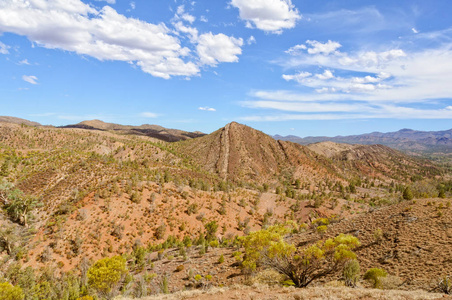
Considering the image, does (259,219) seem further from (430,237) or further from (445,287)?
(445,287)

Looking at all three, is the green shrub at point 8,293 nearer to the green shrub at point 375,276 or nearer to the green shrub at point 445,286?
the green shrub at point 375,276

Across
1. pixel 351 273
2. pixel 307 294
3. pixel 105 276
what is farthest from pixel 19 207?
pixel 351 273

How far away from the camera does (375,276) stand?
46.7ft

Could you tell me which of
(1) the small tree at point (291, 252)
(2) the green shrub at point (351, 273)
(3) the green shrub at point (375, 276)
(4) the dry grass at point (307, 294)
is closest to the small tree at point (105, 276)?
(4) the dry grass at point (307, 294)

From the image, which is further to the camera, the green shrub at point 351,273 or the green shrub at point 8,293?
the green shrub at point 8,293

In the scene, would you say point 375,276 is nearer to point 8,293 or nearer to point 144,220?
point 8,293

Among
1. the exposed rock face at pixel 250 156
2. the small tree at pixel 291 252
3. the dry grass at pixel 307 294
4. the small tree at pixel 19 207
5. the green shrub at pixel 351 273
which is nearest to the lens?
the dry grass at pixel 307 294

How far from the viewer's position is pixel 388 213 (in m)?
23.0

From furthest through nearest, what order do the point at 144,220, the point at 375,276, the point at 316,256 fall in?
1. the point at 144,220
2. the point at 375,276
3. the point at 316,256

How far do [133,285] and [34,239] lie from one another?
741 inches

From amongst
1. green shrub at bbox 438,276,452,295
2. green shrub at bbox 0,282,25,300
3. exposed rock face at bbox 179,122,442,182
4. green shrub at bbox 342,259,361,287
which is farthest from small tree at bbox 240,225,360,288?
exposed rock face at bbox 179,122,442,182

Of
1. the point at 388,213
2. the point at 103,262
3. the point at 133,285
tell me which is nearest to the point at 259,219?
the point at 388,213

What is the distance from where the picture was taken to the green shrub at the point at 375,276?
45.8ft

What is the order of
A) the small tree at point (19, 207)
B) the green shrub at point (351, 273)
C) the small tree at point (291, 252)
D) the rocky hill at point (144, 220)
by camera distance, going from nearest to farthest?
the small tree at point (291, 252)
the green shrub at point (351, 273)
the rocky hill at point (144, 220)
the small tree at point (19, 207)
